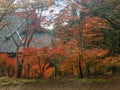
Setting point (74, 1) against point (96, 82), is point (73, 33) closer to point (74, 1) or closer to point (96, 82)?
point (74, 1)

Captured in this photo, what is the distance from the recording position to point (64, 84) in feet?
48.1

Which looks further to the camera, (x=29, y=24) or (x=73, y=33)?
(x=29, y=24)

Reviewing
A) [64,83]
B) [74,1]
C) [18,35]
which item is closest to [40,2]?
[74,1]

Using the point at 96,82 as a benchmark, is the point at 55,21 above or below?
above

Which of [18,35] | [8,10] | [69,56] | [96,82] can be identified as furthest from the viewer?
[18,35]

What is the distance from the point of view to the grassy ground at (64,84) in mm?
14180

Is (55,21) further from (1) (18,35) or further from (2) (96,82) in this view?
(1) (18,35)

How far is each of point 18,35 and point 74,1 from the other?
1179 centimetres

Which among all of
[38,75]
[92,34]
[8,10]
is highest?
[8,10]

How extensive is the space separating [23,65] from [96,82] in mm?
5852

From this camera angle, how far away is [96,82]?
14.4 m

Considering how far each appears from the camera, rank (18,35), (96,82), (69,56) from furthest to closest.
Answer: (18,35) → (69,56) → (96,82)

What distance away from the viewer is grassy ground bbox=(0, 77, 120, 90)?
14180mm

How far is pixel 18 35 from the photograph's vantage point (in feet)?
83.9
